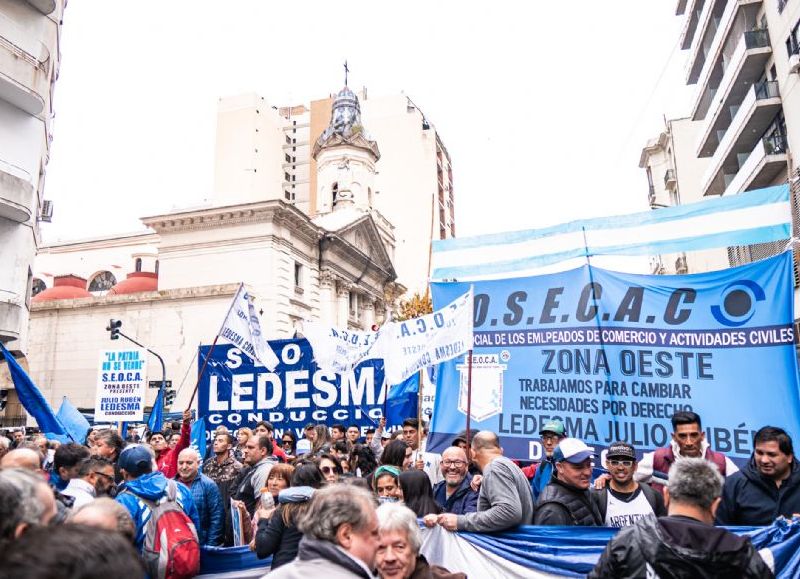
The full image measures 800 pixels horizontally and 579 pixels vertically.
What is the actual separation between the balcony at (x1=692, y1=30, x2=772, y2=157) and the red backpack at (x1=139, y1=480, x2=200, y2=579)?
24237mm

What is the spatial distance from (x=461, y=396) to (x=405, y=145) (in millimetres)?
65588

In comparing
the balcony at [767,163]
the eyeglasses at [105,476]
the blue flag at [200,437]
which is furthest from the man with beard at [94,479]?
the balcony at [767,163]

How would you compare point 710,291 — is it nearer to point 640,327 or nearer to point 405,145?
point 640,327

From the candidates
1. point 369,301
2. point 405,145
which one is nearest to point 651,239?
point 369,301

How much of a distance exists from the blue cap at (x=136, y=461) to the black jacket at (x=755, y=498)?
382 cm

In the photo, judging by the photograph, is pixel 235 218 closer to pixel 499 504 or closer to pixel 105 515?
pixel 499 504

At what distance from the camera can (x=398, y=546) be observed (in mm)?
3430

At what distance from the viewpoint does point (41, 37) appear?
19078 mm

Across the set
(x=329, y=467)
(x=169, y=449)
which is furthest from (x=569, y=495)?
(x=169, y=449)

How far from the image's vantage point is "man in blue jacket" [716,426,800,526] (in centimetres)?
430

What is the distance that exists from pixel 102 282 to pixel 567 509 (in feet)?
182

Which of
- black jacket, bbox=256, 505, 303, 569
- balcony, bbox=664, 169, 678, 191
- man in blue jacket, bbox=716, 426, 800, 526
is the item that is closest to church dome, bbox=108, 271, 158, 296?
balcony, bbox=664, 169, 678, 191

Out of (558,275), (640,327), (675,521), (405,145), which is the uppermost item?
(405,145)

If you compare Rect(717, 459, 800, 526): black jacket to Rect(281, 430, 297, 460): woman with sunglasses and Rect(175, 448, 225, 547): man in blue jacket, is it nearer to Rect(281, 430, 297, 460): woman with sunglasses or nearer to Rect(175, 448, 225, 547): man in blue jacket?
Answer: Rect(175, 448, 225, 547): man in blue jacket
